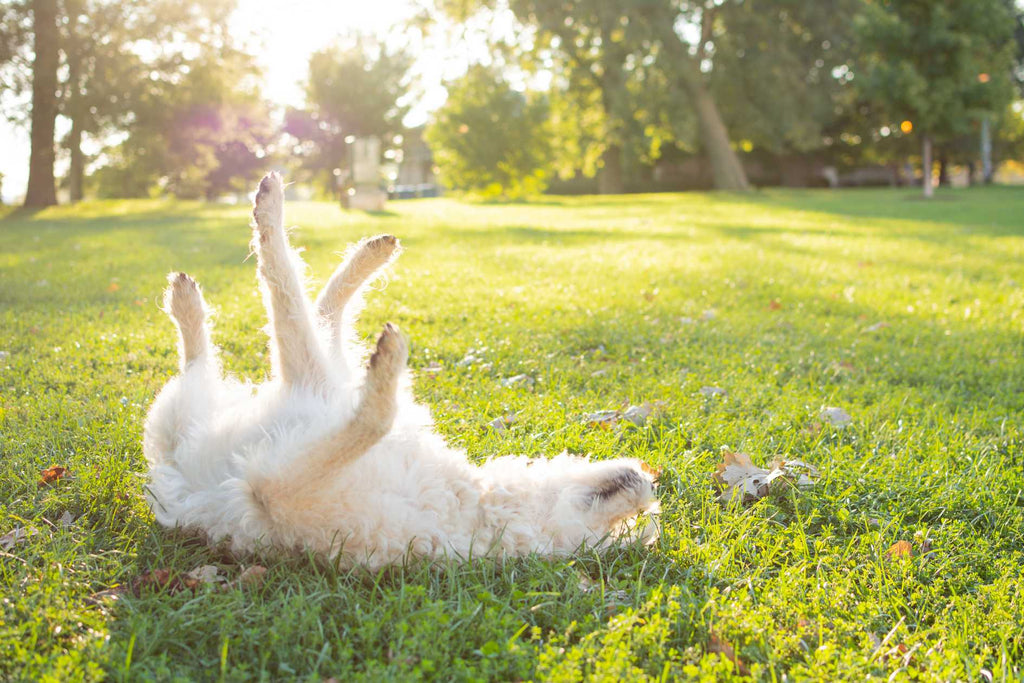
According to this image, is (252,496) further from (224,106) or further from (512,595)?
(224,106)

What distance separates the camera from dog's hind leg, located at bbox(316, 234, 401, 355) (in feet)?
9.66

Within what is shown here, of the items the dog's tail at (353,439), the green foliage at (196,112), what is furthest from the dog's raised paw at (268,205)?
the green foliage at (196,112)

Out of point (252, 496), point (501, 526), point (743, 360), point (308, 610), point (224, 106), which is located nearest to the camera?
point (308, 610)

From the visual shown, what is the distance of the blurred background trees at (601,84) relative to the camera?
22547mm

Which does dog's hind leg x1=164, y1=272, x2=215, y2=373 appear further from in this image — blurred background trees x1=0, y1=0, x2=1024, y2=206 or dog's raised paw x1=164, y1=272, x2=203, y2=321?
blurred background trees x1=0, y1=0, x2=1024, y2=206

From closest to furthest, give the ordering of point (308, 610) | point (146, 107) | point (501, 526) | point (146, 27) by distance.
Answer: point (308, 610) → point (501, 526) → point (146, 27) → point (146, 107)

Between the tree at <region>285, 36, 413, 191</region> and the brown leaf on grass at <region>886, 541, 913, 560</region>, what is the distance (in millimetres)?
51418

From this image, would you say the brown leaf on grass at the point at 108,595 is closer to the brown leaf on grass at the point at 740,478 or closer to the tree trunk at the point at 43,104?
the brown leaf on grass at the point at 740,478

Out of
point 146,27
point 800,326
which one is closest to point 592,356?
point 800,326

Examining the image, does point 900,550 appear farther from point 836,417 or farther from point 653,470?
point 836,417

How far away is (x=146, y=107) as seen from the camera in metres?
24.8

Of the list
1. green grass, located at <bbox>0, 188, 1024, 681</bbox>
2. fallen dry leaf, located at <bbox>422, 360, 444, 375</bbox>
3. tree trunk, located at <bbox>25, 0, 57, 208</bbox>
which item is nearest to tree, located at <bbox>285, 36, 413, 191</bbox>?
tree trunk, located at <bbox>25, 0, 57, 208</bbox>

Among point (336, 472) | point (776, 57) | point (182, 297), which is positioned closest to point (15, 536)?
point (182, 297)

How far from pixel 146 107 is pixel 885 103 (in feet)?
81.0
